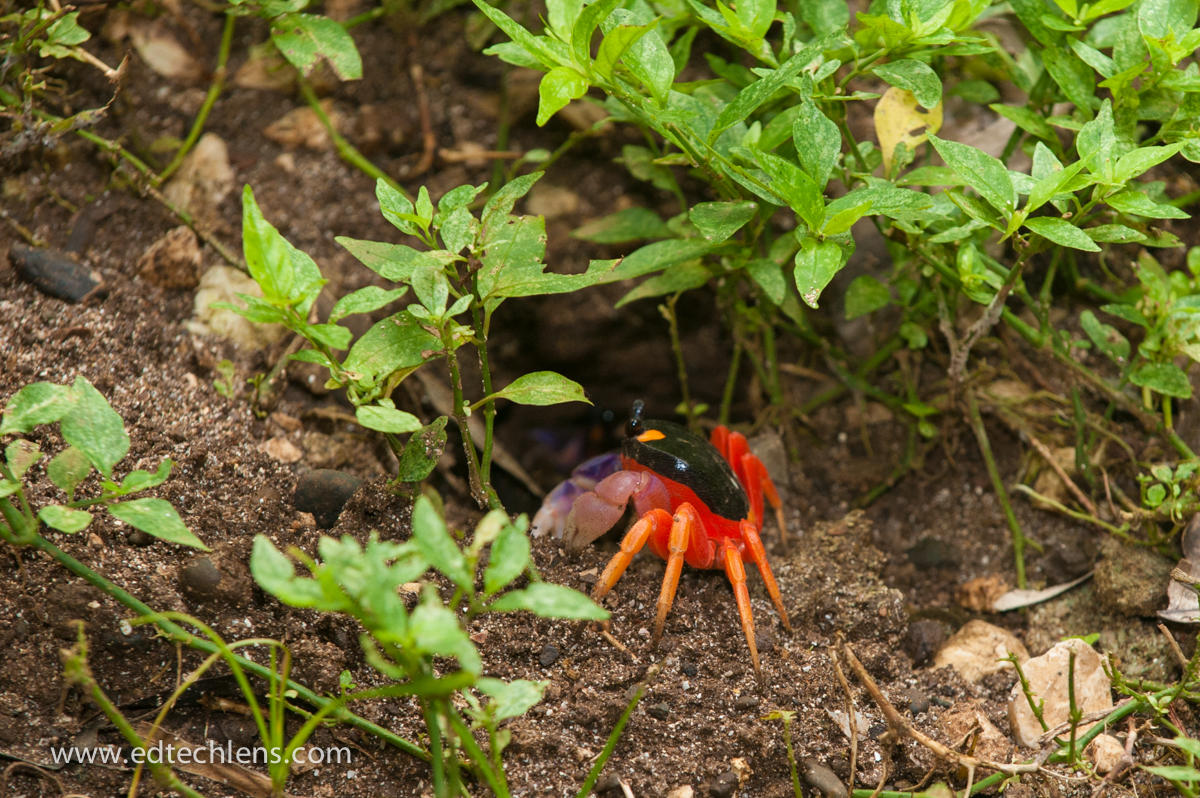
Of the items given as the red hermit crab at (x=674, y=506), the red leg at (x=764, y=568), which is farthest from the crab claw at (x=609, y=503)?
the red leg at (x=764, y=568)

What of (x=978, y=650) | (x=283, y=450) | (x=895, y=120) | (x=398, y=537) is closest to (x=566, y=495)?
(x=398, y=537)

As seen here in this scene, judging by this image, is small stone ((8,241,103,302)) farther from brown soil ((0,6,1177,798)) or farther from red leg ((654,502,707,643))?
red leg ((654,502,707,643))

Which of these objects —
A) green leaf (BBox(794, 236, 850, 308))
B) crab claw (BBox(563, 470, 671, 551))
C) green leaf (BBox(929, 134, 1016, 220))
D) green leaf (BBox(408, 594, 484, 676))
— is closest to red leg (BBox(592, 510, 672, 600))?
crab claw (BBox(563, 470, 671, 551))

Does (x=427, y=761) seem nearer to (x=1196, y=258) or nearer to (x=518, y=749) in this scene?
(x=518, y=749)

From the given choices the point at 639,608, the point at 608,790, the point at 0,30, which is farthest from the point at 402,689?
the point at 0,30

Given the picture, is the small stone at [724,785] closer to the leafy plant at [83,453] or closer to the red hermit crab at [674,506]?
the red hermit crab at [674,506]
